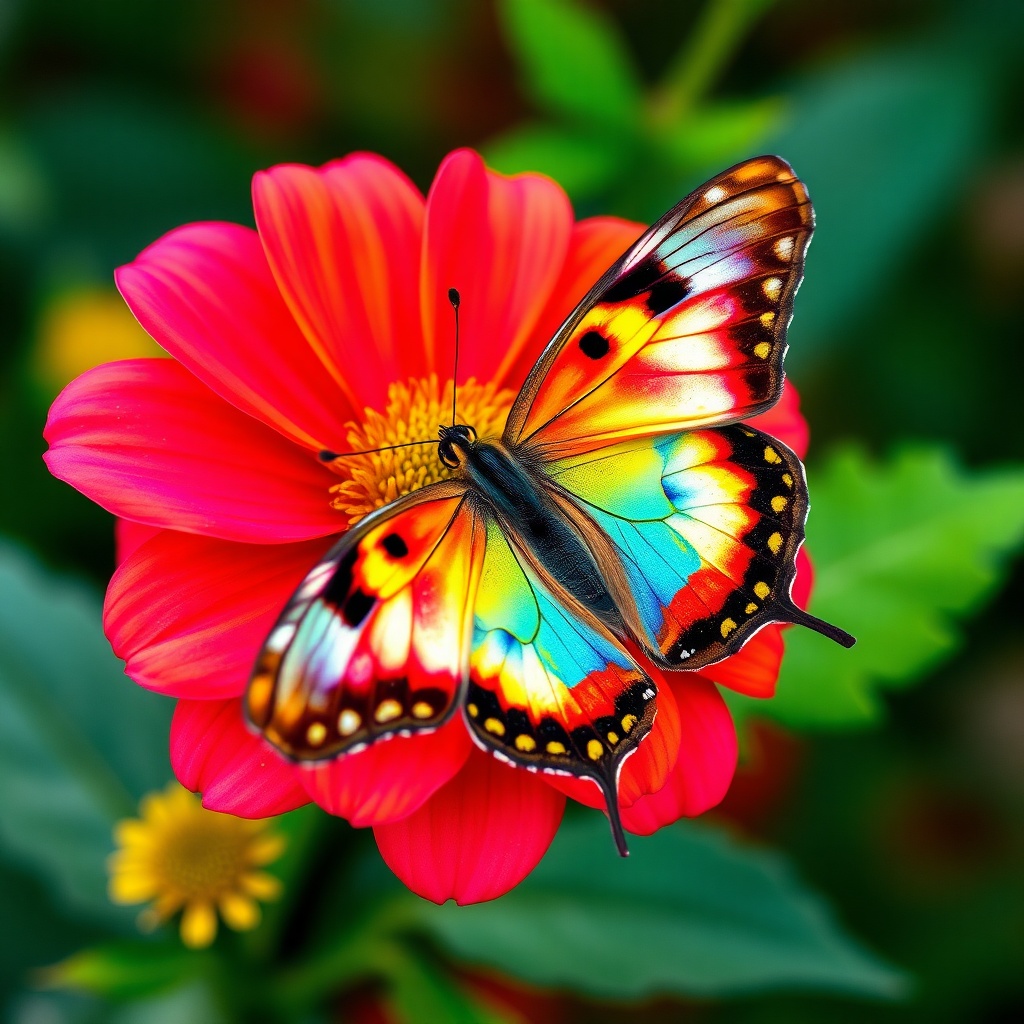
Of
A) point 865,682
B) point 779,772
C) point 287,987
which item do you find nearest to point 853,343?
point 779,772

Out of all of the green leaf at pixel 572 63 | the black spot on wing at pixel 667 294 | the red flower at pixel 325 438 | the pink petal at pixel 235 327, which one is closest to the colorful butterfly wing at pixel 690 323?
the black spot on wing at pixel 667 294

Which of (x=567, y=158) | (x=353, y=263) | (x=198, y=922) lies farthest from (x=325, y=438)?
(x=567, y=158)

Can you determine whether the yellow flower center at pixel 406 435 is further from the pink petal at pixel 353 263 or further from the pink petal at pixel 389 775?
the pink petal at pixel 389 775

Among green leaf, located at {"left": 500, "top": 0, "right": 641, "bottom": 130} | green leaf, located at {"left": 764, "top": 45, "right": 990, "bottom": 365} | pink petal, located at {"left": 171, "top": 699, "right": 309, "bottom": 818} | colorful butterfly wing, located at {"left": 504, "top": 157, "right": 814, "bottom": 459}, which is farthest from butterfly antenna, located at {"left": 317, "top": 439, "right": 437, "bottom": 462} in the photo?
green leaf, located at {"left": 764, "top": 45, "right": 990, "bottom": 365}

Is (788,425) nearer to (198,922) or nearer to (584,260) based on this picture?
(584,260)

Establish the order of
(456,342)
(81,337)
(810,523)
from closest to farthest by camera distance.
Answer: (456,342)
(810,523)
(81,337)

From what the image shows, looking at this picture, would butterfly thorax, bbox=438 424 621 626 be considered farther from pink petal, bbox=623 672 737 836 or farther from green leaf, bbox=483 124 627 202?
green leaf, bbox=483 124 627 202
